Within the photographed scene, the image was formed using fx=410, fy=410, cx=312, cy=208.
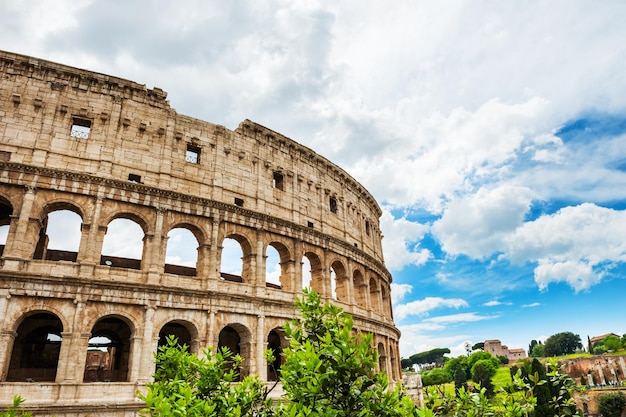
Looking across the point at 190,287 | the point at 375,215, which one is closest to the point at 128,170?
the point at 190,287

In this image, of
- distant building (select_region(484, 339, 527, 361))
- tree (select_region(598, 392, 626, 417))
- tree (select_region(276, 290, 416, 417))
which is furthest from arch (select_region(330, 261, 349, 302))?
distant building (select_region(484, 339, 527, 361))

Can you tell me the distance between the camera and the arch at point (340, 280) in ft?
77.8

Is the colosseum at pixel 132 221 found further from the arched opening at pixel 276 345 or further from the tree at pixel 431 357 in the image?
the tree at pixel 431 357

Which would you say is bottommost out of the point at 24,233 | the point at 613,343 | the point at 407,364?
the point at 407,364

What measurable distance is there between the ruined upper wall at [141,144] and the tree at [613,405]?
133ft

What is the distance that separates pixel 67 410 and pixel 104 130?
10.8 meters

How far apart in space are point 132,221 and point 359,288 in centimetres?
1418

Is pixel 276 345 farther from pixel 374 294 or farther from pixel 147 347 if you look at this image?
pixel 374 294

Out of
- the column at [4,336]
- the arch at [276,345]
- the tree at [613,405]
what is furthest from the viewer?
the tree at [613,405]

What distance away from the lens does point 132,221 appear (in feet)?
→ 57.0

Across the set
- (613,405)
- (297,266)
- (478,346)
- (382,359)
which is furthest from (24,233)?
(478,346)

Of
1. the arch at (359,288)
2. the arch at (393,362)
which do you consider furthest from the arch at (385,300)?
the arch at (359,288)

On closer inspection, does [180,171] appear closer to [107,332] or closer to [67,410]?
[107,332]

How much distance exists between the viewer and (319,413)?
4.14 meters
